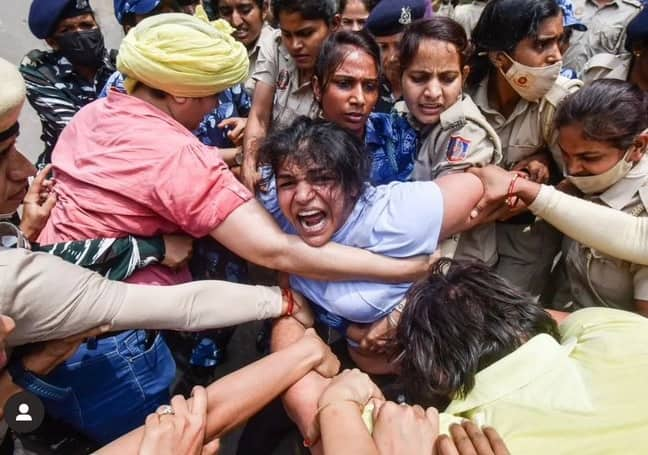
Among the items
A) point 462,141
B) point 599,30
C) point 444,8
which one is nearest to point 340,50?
point 462,141

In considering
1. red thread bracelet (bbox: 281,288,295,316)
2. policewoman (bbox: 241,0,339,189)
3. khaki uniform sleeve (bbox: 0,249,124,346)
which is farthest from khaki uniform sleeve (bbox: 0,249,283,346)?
policewoman (bbox: 241,0,339,189)

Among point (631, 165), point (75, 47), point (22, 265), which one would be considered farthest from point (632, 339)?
point (75, 47)

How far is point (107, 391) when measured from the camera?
1850 mm

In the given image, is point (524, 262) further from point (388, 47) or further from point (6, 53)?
point (6, 53)

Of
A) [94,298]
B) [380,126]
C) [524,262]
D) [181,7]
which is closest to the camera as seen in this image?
[94,298]

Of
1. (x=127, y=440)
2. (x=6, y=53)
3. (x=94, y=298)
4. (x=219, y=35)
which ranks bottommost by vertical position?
(x=6, y=53)

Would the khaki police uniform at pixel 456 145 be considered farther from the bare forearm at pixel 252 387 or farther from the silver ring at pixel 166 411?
the silver ring at pixel 166 411

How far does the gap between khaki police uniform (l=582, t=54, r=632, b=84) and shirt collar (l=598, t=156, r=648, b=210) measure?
76 cm

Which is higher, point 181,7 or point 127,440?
point 181,7

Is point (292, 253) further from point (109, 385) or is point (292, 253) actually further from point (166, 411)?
point (109, 385)

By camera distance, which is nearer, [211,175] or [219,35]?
[211,175]

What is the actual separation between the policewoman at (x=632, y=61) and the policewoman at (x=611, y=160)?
1.83 ft

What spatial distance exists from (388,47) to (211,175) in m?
1.67

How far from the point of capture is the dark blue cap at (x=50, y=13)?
8.81 feet
